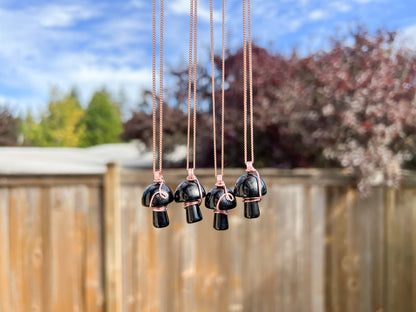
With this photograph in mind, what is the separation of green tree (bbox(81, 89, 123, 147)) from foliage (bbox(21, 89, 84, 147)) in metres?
0.77

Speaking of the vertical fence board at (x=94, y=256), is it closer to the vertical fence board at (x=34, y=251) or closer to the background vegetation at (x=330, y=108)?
the vertical fence board at (x=34, y=251)

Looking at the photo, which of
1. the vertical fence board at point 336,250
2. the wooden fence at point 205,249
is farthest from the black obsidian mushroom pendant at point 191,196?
the vertical fence board at point 336,250

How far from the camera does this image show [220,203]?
1.04 m

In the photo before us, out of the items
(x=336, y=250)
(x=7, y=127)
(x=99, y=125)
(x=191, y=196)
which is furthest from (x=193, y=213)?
(x=99, y=125)

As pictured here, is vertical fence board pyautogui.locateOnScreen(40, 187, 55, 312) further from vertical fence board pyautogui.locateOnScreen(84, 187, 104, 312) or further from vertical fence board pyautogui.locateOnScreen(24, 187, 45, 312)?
vertical fence board pyautogui.locateOnScreen(84, 187, 104, 312)

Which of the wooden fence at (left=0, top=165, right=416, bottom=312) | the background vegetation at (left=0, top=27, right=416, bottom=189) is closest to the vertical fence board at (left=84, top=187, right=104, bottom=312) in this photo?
the wooden fence at (left=0, top=165, right=416, bottom=312)

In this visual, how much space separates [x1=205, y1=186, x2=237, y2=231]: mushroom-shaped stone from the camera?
3.43 feet

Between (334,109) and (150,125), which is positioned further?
(150,125)

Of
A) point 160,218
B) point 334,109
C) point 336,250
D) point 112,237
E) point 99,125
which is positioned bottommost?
point 336,250

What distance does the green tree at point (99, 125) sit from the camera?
47.4ft

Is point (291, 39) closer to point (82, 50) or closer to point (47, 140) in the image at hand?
point (82, 50)

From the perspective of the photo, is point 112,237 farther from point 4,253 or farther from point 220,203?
point 220,203

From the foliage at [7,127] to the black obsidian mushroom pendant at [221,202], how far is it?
8434 millimetres

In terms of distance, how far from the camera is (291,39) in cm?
286
